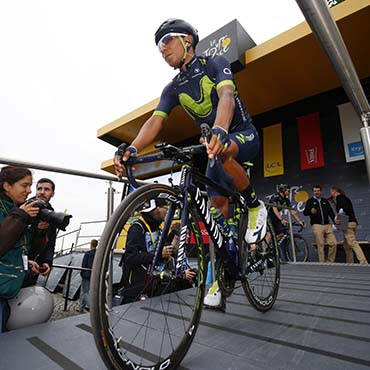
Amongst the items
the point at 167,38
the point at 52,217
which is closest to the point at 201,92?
the point at 167,38

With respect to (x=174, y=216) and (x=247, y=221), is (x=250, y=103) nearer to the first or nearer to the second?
(x=247, y=221)

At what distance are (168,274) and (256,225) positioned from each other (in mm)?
892

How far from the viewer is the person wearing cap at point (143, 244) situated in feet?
4.12

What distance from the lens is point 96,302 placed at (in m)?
0.81

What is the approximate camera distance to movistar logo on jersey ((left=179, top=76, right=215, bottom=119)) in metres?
1.73

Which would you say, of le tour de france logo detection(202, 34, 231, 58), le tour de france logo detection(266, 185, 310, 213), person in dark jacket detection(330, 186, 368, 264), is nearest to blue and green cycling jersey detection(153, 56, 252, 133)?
le tour de france logo detection(202, 34, 231, 58)

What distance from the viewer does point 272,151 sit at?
Result: 7.88m

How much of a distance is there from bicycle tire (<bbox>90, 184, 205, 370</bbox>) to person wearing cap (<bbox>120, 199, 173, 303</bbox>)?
76 mm

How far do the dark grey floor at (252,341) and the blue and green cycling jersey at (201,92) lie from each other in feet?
4.28

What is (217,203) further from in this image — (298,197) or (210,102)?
(298,197)

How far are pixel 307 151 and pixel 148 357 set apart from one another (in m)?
7.33

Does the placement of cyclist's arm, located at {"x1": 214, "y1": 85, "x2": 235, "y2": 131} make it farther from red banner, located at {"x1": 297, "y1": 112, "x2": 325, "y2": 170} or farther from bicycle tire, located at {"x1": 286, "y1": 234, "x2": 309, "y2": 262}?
red banner, located at {"x1": 297, "y1": 112, "x2": 325, "y2": 170}

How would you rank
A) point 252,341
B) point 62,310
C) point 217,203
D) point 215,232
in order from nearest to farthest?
point 252,341
point 215,232
point 217,203
point 62,310

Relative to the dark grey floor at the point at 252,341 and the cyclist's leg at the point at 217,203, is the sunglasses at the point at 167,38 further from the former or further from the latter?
the dark grey floor at the point at 252,341
